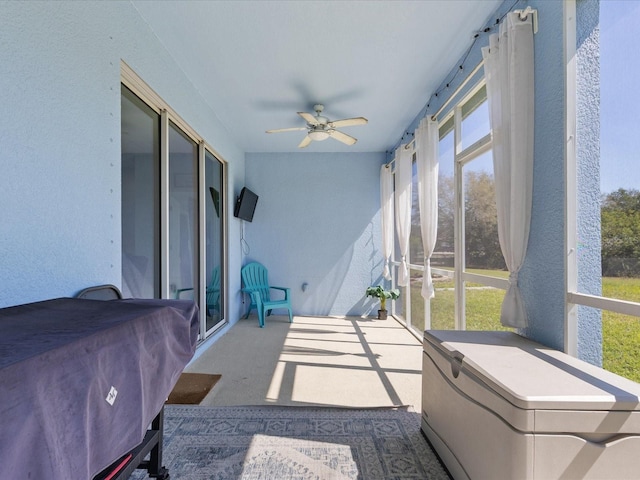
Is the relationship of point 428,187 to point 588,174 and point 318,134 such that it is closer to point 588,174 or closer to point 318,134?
point 318,134

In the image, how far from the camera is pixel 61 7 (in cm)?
155

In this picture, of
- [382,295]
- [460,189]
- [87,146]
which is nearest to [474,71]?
[460,189]

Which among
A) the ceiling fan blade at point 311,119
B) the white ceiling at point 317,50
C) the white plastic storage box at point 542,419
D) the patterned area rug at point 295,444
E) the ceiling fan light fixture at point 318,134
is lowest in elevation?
the patterned area rug at point 295,444

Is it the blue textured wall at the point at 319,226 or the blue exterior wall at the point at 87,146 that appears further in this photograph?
the blue textured wall at the point at 319,226

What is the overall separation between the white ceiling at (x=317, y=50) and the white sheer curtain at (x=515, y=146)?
53 cm

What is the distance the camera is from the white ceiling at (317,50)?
2256 millimetres

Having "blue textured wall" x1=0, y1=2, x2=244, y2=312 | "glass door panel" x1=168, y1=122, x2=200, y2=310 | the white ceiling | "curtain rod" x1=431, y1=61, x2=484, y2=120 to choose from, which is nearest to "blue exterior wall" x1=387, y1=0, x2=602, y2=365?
"curtain rod" x1=431, y1=61, x2=484, y2=120

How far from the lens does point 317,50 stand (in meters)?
2.72

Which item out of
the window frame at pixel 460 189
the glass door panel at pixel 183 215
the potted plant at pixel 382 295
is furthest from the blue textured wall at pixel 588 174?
the potted plant at pixel 382 295

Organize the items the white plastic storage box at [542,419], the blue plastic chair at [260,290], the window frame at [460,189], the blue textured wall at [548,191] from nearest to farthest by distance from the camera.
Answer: the white plastic storage box at [542,419]
the blue textured wall at [548,191]
the window frame at [460,189]
the blue plastic chair at [260,290]

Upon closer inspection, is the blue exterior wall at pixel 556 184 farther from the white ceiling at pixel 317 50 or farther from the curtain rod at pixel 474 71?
the white ceiling at pixel 317 50

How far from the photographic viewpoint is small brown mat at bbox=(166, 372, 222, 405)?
2.48m

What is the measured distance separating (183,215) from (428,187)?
2563 millimetres

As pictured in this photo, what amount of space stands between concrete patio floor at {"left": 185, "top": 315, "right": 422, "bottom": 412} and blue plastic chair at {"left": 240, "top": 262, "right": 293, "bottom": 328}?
294 mm
